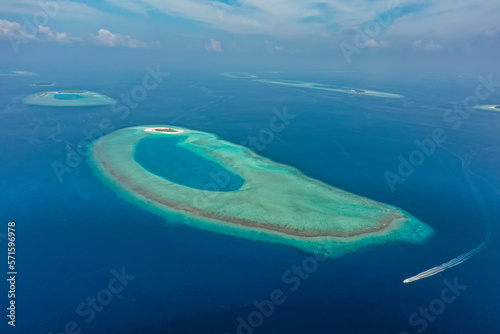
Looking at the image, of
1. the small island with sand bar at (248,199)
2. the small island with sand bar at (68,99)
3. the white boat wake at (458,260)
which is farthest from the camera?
the small island with sand bar at (68,99)

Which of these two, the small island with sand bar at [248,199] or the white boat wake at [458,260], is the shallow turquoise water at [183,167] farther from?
the white boat wake at [458,260]

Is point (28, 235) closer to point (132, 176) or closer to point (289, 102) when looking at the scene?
point (132, 176)

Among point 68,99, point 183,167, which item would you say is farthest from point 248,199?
point 68,99

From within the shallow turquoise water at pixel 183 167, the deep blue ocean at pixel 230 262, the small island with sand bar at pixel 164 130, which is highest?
the small island with sand bar at pixel 164 130

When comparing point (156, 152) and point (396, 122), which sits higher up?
point (396, 122)

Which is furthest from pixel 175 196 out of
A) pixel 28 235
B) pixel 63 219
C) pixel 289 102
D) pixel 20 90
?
pixel 20 90

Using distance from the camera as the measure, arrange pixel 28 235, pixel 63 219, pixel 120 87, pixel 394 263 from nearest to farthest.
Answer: pixel 394 263
pixel 28 235
pixel 63 219
pixel 120 87

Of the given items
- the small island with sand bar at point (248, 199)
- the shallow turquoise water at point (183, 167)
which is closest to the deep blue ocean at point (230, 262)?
the small island with sand bar at point (248, 199)

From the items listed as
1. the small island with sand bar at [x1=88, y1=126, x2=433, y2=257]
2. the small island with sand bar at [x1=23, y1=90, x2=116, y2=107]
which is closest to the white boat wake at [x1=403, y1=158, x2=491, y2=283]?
the small island with sand bar at [x1=88, y1=126, x2=433, y2=257]

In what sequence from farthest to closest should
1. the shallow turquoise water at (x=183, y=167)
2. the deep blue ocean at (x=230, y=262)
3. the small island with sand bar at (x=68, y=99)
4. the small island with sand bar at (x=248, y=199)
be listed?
the small island with sand bar at (x=68, y=99) → the shallow turquoise water at (x=183, y=167) → the small island with sand bar at (x=248, y=199) → the deep blue ocean at (x=230, y=262)
